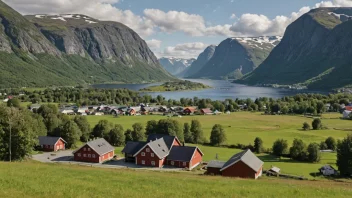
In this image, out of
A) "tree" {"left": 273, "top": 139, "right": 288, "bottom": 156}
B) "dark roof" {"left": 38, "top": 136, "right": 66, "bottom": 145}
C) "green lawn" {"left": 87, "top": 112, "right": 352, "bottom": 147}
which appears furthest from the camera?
"green lawn" {"left": 87, "top": 112, "right": 352, "bottom": 147}

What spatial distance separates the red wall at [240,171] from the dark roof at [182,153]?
993 cm

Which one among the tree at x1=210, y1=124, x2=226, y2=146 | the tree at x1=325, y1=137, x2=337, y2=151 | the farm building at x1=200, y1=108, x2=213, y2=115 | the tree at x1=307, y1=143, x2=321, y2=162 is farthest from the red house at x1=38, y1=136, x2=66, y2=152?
the farm building at x1=200, y1=108, x2=213, y2=115

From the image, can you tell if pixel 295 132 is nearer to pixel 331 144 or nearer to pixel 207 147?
pixel 331 144

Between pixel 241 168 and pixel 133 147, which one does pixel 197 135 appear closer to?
pixel 133 147

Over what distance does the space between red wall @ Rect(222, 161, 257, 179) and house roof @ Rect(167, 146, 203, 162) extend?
9.93 meters

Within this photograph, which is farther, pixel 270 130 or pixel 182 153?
pixel 270 130

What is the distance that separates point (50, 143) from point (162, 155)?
84.1 feet

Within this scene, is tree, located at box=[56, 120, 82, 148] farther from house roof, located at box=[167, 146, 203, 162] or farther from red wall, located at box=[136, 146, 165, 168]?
house roof, located at box=[167, 146, 203, 162]

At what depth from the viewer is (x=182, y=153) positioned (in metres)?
57.4

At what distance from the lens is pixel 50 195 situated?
58.6ft

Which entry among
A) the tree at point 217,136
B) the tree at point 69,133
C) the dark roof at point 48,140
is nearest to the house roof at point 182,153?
the tree at point 217,136

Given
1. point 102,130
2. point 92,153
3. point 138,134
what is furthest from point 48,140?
point 138,134

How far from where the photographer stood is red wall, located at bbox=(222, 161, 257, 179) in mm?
45781

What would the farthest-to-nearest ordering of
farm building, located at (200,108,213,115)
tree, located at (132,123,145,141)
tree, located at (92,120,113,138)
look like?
farm building, located at (200,108,213,115), tree, located at (92,120,113,138), tree, located at (132,123,145,141)
